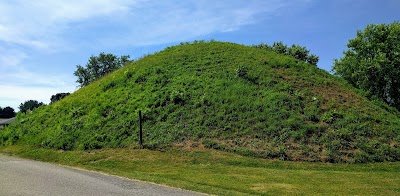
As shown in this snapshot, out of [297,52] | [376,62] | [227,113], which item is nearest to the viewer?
[227,113]

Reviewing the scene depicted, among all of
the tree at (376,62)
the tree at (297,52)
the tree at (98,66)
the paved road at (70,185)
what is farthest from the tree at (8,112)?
the paved road at (70,185)

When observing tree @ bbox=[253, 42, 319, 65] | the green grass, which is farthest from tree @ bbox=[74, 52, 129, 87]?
the green grass

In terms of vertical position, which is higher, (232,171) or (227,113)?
(227,113)

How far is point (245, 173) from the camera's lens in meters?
14.3

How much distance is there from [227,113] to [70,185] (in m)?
13.4

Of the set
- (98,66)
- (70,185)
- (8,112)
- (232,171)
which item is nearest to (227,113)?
(232,171)

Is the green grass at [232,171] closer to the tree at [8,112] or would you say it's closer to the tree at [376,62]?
the tree at [376,62]

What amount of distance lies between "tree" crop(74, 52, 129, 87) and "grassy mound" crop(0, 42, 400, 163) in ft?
189

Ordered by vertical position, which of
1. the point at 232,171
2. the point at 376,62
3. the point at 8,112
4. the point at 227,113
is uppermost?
the point at 8,112

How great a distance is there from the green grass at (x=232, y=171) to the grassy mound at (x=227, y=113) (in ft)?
3.66

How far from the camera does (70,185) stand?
10.5 metres

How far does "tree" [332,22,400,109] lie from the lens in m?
39.8

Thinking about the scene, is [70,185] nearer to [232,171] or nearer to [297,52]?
[232,171]

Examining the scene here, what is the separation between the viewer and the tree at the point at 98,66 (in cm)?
8812
